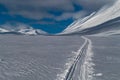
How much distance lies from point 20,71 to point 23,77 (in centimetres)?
177

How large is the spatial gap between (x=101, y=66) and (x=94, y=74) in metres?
3.15

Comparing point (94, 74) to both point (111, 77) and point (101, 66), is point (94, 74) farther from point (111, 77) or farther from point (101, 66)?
point (101, 66)

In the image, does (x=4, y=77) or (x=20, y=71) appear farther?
(x=20, y=71)

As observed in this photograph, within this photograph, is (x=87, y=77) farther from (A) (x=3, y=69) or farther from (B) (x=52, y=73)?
(A) (x=3, y=69)

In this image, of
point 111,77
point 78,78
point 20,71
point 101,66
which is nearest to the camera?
point 78,78

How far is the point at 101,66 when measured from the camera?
17859mm

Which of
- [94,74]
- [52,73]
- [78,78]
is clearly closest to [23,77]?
[52,73]

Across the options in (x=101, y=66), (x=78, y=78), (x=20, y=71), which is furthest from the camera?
(x=101, y=66)

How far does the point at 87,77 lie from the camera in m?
13.7

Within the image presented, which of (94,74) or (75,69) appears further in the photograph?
(75,69)

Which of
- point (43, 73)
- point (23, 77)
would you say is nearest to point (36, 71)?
point (43, 73)

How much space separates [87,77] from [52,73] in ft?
7.67

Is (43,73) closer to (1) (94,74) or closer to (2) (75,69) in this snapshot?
(2) (75,69)

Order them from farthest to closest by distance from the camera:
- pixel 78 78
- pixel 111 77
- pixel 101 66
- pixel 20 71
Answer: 1. pixel 101 66
2. pixel 20 71
3. pixel 111 77
4. pixel 78 78
